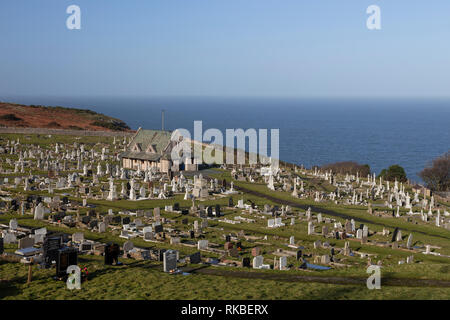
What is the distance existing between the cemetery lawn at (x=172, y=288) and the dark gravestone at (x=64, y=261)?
43 centimetres

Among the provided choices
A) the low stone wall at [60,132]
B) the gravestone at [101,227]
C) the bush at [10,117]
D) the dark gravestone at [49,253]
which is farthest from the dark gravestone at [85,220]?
the bush at [10,117]

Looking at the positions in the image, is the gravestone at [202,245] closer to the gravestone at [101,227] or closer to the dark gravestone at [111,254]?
the dark gravestone at [111,254]

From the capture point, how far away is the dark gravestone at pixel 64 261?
794 inches

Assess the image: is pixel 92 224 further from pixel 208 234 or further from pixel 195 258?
pixel 195 258

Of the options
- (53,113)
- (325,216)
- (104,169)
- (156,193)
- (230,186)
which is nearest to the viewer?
(325,216)

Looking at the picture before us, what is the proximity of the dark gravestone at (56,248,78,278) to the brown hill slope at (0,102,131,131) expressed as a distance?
79.2 metres

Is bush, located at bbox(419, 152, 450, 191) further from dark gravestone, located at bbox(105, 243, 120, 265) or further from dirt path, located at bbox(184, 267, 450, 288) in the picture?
dark gravestone, located at bbox(105, 243, 120, 265)

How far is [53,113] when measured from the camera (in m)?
115

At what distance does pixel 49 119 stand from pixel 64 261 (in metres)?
90.9

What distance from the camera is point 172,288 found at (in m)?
19.5
